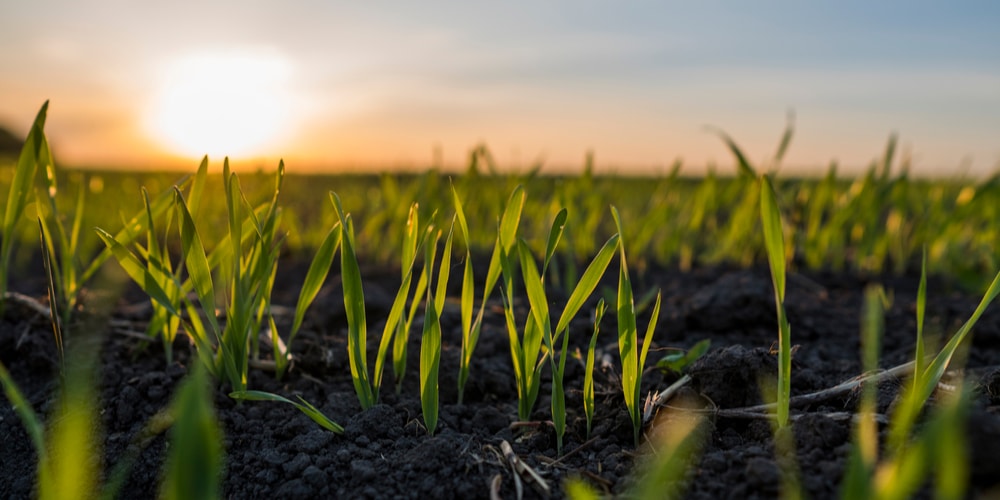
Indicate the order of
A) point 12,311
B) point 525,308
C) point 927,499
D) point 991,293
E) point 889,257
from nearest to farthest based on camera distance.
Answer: point 927,499 < point 991,293 < point 12,311 < point 525,308 < point 889,257

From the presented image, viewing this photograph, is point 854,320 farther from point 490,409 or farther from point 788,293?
point 490,409

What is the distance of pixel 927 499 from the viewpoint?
2.37 feet

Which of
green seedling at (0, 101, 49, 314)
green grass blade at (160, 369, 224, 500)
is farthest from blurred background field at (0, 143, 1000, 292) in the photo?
green grass blade at (160, 369, 224, 500)

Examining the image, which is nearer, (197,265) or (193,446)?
(193,446)

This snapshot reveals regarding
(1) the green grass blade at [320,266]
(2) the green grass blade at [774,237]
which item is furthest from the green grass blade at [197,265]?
(2) the green grass blade at [774,237]

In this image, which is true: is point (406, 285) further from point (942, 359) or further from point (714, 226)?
point (714, 226)

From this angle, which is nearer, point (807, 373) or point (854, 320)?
point (807, 373)

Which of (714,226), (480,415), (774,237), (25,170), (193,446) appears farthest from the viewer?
(714,226)

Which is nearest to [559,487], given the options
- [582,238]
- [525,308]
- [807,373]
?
[807,373]

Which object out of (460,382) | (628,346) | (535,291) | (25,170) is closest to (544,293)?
(535,291)

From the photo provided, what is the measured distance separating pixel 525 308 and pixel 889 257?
1.88m

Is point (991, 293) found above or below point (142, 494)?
Answer: above

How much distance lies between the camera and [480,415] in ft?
4.14

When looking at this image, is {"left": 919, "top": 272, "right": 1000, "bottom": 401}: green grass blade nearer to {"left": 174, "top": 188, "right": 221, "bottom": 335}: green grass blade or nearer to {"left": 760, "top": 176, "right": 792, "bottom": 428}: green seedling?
{"left": 760, "top": 176, "right": 792, "bottom": 428}: green seedling
